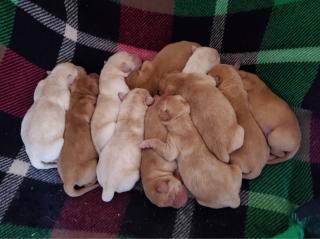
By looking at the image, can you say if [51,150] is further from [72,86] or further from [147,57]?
[147,57]

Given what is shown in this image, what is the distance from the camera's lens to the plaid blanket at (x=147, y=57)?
1684mm

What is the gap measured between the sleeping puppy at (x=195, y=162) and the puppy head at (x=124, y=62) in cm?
32

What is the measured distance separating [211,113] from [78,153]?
532 millimetres

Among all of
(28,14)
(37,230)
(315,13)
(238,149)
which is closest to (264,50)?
(315,13)

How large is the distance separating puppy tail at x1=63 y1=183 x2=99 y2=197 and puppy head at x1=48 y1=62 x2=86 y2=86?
0.48m

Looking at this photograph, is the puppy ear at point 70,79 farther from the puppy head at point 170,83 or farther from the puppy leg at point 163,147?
the puppy leg at point 163,147

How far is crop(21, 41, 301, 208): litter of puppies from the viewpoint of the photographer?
5.44 feet

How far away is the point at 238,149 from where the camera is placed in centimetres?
169

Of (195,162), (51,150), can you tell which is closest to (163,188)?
(195,162)

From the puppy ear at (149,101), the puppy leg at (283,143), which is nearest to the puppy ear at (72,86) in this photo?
the puppy ear at (149,101)

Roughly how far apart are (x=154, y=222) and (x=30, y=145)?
571 millimetres

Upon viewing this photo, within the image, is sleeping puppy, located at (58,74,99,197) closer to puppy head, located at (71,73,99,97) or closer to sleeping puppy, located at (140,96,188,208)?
puppy head, located at (71,73,99,97)

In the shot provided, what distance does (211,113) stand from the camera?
1723 millimetres

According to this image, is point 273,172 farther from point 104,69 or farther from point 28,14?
point 28,14
